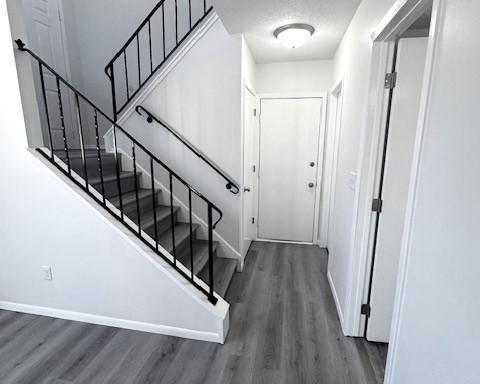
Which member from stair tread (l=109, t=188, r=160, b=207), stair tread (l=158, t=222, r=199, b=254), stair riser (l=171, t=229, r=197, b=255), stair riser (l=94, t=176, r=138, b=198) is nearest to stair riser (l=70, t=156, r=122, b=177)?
stair riser (l=94, t=176, r=138, b=198)

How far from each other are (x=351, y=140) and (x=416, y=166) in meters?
0.97

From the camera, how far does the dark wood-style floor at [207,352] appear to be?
1.50 m

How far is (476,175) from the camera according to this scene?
26.1 inches

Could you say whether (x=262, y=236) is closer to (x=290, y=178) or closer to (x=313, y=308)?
(x=290, y=178)

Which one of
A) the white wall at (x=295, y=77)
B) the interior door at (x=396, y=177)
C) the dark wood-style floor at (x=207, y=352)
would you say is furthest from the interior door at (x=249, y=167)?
the interior door at (x=396, y=177)

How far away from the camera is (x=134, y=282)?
179cm

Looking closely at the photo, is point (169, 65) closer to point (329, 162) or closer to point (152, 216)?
point (152, 216)

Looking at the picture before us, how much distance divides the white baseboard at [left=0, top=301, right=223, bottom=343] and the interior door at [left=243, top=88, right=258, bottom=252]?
4.23 ft

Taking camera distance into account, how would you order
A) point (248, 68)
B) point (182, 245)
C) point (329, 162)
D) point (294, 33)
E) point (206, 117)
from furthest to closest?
point (329, 162) < point (248, 68) < point (206, 117) < point (182, 245) < point (294, 33)

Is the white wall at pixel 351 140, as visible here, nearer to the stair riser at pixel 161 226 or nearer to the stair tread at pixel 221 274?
the stair tread at pixel 221 274

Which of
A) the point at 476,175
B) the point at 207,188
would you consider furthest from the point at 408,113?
the point at 207,188

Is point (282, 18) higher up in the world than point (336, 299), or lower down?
higher up

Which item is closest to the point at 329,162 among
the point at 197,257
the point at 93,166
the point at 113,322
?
the point at 197,257

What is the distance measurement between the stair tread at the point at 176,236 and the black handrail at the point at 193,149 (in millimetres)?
638
